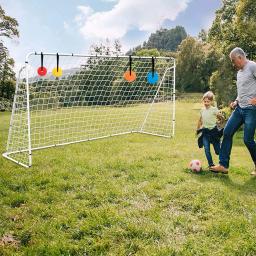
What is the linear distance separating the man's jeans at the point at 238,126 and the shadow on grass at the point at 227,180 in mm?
261

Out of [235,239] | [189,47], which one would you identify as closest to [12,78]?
[189,47]


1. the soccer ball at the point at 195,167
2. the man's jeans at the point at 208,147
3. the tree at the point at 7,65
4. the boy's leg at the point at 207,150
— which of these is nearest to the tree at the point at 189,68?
the tree at the point at 7,65

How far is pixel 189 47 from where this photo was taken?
45.0m

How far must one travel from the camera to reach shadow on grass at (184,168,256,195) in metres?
5.79

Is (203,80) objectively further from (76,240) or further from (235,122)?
(76,240)

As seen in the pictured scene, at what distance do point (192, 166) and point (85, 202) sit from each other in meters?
2.37

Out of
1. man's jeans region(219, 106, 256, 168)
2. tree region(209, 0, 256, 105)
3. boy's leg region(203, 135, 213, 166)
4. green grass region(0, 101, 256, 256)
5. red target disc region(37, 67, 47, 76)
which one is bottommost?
green grass region(0, 101, 256, 256)

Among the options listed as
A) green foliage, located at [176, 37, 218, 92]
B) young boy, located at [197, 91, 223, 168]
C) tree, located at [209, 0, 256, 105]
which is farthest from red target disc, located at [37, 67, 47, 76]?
green foliage, located at [176, 37, 218, 92]

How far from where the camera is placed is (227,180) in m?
6.25

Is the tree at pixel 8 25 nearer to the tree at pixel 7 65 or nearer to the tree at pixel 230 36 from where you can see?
the tree at pixel 7 65

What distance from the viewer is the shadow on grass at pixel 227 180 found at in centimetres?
579

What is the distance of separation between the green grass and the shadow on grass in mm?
16

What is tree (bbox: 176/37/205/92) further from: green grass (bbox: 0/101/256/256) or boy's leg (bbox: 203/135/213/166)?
boy's leg (bbox: 203/135/213/166)

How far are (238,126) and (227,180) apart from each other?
951mm
